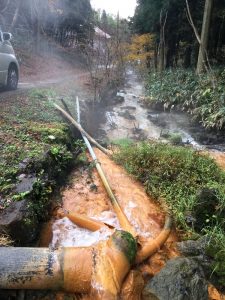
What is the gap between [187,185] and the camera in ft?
20.7

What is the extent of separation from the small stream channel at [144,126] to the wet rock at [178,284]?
→ 21.2 feet

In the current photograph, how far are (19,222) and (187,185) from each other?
3.41m

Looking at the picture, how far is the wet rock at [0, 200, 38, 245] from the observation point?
4.15 metres

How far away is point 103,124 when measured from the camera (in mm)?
12414

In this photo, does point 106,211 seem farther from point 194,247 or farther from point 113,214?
point 194,247

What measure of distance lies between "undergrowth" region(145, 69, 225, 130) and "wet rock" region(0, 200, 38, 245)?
7891mm

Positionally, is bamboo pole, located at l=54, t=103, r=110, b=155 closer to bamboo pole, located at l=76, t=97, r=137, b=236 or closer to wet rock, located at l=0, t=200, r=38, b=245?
bamboo pole, located at l=76, t=97, r=137, b=236

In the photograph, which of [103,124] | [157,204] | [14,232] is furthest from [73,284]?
[103,124]

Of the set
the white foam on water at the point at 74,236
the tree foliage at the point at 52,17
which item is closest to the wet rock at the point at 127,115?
the white foam on water at the point at 74,236

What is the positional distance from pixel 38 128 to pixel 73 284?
447 centimetres

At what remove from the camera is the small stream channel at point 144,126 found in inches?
428

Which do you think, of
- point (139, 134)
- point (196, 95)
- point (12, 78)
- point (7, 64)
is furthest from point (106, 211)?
point (196, 95)

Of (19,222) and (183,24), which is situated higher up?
(183,24)

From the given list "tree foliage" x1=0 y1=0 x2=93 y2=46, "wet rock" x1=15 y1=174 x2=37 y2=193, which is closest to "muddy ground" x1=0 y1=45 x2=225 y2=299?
"wet rock" x1=15 y1=174 x2=37 y2=193
